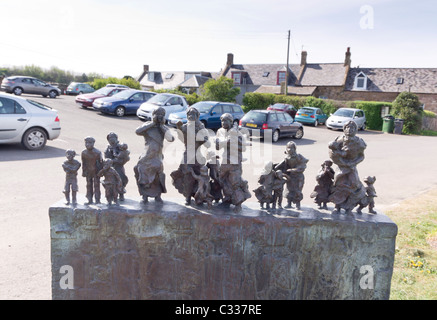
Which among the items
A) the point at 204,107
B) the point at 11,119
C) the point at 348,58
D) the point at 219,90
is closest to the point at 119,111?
the point at 204,107

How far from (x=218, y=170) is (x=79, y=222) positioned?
1.43 m

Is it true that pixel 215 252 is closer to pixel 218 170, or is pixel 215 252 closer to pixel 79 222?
pixel 218 170

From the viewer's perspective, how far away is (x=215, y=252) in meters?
3.50

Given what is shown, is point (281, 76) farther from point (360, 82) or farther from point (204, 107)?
point (204, 107)

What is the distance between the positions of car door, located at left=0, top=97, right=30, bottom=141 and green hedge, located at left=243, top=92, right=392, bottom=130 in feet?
77.1

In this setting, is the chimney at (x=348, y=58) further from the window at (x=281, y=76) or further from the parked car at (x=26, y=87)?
the parked car at (x=26, y=87)

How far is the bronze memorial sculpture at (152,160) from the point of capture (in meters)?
3.64

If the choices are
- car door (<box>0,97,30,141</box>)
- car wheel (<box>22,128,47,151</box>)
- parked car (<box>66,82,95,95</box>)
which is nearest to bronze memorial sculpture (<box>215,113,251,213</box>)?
car door (<box>0,97,30,141</box>)

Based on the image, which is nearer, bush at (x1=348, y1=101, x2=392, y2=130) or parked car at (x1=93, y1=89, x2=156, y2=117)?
parked car at (x1=93, y1=89, x2=156, y2=117)

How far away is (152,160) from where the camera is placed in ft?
12.0

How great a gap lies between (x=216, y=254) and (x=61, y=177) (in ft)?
19.6

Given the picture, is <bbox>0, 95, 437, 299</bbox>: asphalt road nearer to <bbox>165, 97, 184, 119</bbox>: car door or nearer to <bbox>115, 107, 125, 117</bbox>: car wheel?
<bbox>115, 107, 125, 117</bbox>: car wheel

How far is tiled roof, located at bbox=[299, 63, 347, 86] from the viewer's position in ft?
Result: 125
